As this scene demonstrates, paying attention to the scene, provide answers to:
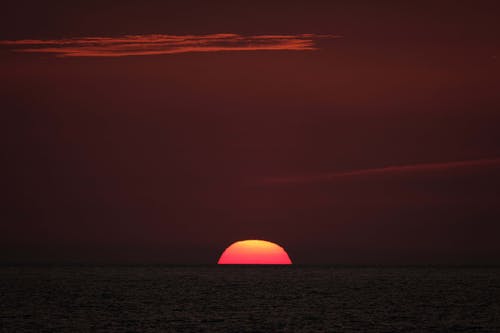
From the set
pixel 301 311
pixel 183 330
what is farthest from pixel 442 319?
pixel 183 330

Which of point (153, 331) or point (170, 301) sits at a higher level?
point (170, 301)

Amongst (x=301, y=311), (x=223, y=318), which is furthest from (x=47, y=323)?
(x=301, y=311)

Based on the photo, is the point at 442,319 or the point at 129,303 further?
the point at 129,303

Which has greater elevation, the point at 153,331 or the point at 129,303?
the point at 129,303

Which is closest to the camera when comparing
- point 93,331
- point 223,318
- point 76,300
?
point 93,331

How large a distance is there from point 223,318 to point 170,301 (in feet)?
105

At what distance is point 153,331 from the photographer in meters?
72.8

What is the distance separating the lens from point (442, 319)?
86.6 m

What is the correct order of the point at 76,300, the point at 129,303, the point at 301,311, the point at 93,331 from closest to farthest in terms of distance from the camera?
the point at 93,331 < the point at 301,311 < the point at 129,303 < the point at 76,300

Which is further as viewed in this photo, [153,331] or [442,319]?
[442,319]

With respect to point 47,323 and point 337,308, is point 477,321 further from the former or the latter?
point 47,323

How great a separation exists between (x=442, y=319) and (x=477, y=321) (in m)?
4.23

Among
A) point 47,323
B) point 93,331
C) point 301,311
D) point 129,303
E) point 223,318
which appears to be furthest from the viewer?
point 129,303

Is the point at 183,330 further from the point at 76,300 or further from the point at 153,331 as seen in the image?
the point at 76,300
